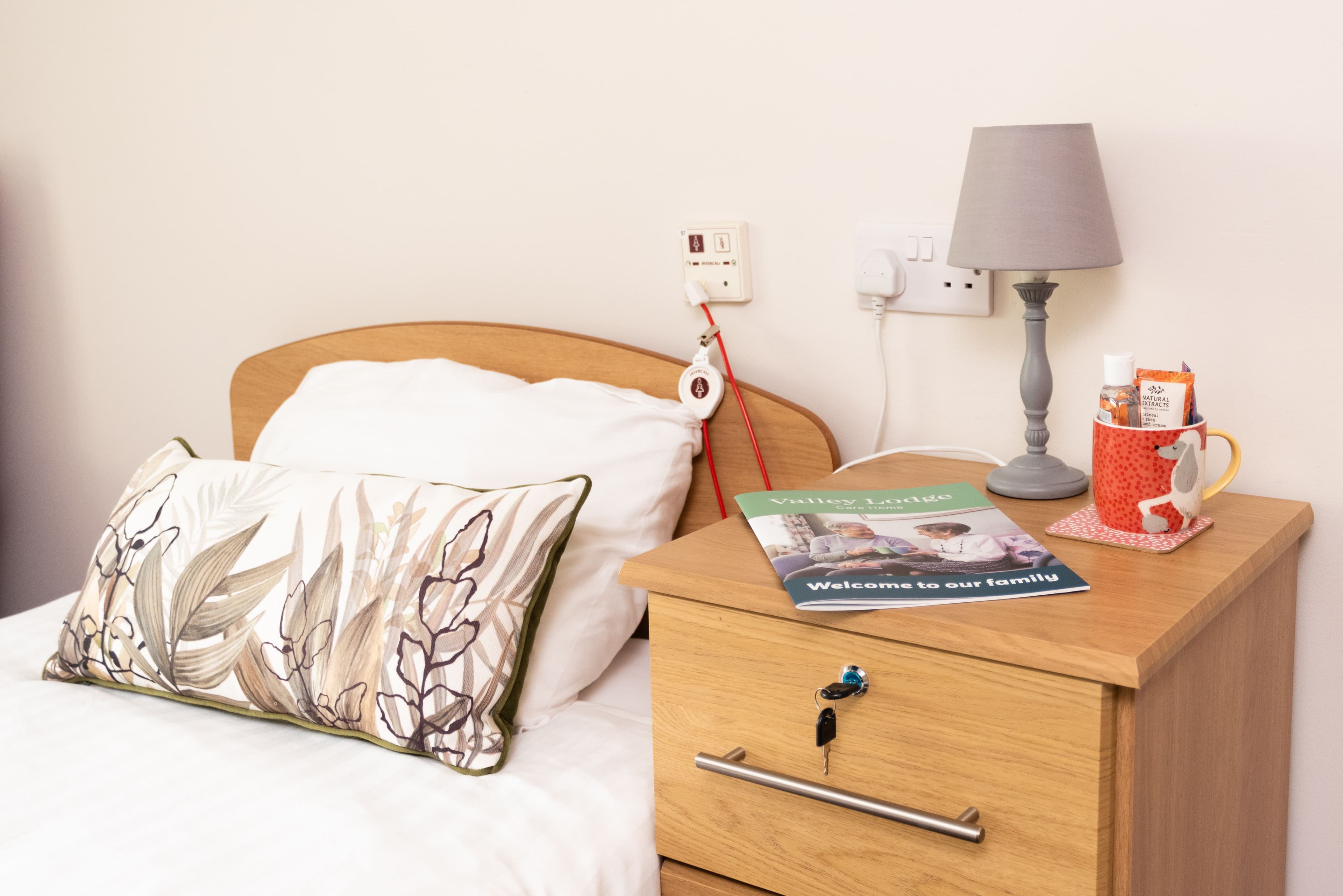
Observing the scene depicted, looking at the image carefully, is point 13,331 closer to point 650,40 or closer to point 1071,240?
point 650,40

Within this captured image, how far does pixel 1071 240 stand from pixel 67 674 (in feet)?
3.62

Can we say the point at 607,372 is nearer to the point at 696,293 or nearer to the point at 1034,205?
the point at 696,293

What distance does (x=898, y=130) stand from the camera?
113 cm

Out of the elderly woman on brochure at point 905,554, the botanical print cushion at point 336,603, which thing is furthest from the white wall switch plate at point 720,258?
the elderly woman on brochure at point 905,554

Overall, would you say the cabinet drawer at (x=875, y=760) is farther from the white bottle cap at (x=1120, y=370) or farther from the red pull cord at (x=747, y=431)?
the red pull cord at (x=747, y=431)

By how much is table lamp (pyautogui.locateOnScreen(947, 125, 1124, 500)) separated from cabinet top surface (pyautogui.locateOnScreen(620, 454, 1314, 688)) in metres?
0.22

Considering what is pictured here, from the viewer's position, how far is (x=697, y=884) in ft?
2.94

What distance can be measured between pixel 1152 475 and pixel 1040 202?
245 mm

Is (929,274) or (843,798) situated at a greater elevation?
(929,274)

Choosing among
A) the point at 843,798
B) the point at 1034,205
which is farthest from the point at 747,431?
the point at 843,798

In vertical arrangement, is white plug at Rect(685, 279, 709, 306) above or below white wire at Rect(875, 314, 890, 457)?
above

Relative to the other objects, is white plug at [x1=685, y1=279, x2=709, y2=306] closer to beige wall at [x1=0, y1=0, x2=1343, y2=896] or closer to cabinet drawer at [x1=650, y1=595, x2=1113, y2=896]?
beige wall at [x1=0, y1=0, x2=1343, y2=896]

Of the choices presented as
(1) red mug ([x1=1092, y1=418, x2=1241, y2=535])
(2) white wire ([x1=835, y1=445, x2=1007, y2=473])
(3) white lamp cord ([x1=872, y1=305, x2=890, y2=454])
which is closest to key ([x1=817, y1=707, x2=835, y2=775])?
(1) red mug ([x1=1092, y1=418, x2=1241, y2=535])

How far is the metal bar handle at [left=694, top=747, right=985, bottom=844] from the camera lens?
2.41ft
